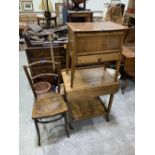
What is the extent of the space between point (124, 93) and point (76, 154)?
4.80ft

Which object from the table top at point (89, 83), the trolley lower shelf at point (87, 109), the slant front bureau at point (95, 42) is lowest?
the trolley lower shelf at point (87, 109)

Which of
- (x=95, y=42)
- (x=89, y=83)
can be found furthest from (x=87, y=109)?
(x=95, y=42)

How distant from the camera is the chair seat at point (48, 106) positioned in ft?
5.33

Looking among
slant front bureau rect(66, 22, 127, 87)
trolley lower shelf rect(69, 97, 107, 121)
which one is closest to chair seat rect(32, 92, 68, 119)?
trolley lower shelf rect(69, 97, 107, 121)

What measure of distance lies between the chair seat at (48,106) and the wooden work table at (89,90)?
12 centimetres

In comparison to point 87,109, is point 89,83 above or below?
above

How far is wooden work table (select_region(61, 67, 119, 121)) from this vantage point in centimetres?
172

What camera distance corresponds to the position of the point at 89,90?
5.70 ft

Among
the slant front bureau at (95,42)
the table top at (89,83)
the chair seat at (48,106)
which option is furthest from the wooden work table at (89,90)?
the slant front bureau at (95,42)

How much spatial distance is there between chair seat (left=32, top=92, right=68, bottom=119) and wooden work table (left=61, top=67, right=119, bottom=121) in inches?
4.6

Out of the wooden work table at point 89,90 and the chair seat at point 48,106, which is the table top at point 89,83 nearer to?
the wooden work table at point 89,90

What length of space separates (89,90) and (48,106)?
19.9 inches

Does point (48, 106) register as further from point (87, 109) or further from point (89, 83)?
point (87, 109)
